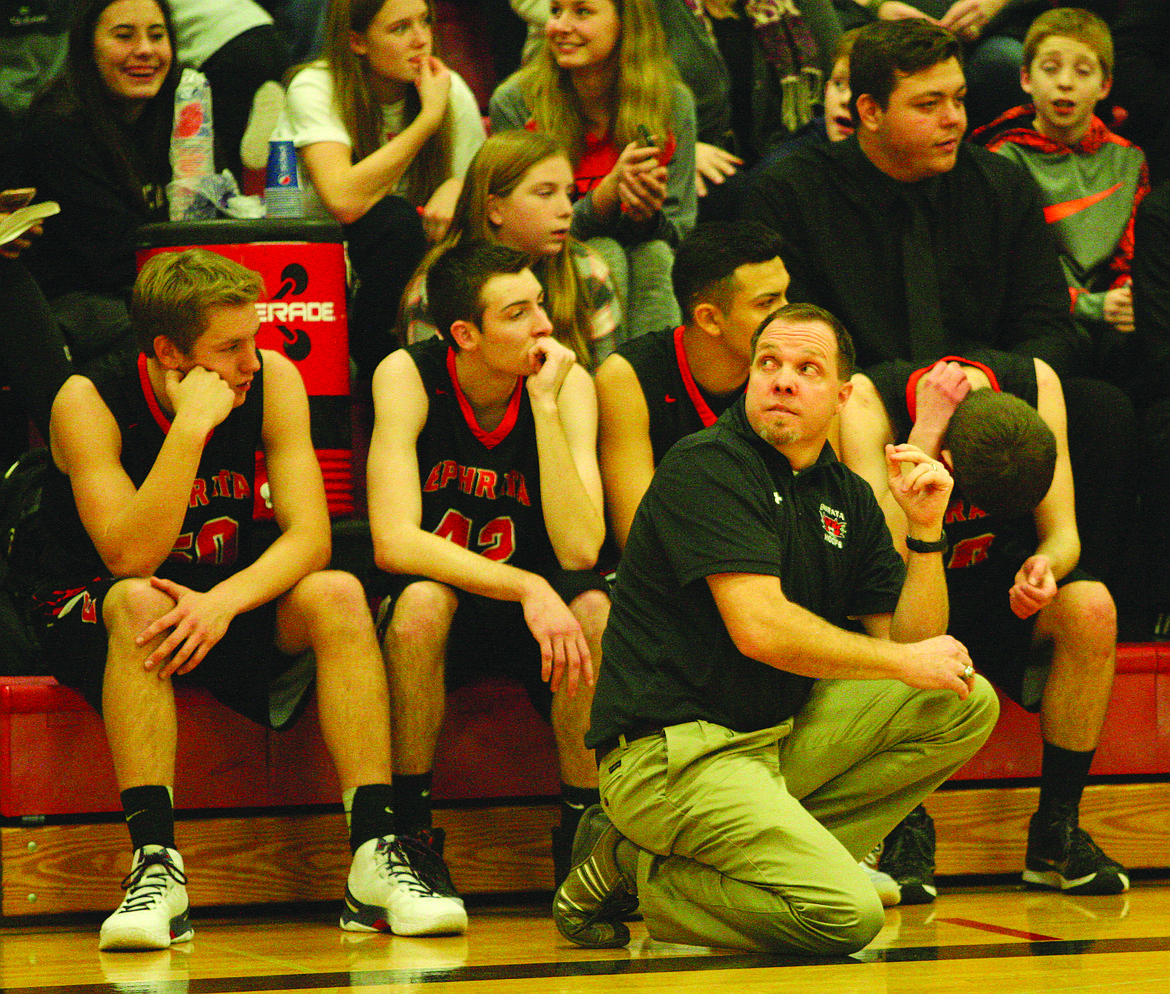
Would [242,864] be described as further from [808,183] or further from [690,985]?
[808,183]

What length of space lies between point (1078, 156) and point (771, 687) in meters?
2.45

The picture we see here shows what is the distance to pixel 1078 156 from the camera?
14.1 feet

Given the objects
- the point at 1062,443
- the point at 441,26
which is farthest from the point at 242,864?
the point at 441,26

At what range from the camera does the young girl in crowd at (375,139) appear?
3.74 metres

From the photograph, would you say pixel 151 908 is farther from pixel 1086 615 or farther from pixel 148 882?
pixel 1086 615

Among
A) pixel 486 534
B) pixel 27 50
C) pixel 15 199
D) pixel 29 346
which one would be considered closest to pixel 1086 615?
pixel 486 534

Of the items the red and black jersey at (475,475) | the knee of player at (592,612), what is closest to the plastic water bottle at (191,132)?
the red and black jersey at (475,475)

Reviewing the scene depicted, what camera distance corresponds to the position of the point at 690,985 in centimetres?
207

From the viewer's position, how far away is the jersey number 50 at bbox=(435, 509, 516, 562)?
3.05 m

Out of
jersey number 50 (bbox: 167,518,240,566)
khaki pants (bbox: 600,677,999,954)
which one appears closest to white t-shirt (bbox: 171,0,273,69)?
jersey number 50 (bbox: 167,518,240,566)

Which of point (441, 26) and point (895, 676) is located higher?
point (441, 26)

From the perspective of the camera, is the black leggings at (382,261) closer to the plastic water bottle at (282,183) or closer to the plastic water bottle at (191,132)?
the plastic water bottle at (282,183)

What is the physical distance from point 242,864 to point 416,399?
929 millimetres

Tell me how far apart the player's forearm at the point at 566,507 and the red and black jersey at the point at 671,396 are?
334 mm
